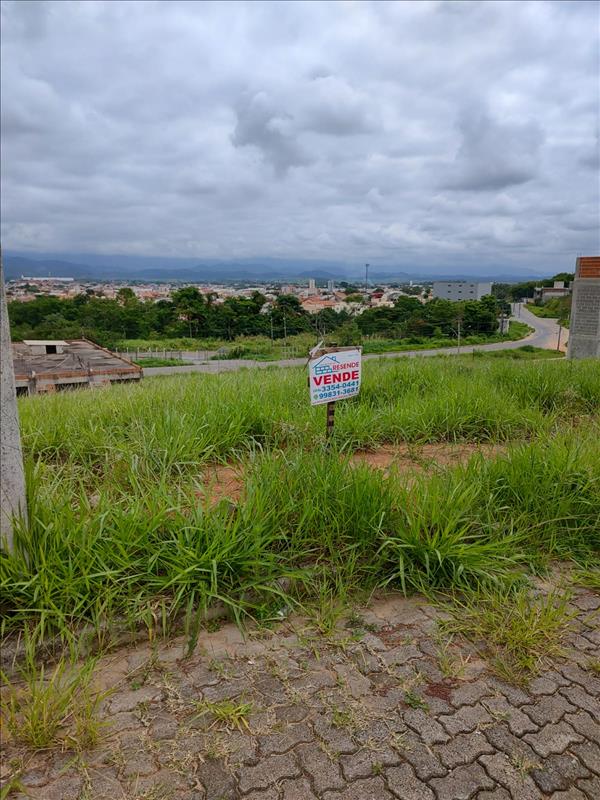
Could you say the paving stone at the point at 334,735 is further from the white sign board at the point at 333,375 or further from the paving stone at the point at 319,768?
the white sign board at the point at 333,375

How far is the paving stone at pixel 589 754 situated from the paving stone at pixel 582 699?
134 millimetres

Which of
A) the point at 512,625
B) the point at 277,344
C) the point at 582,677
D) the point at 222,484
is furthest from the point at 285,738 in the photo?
the point at 277,344

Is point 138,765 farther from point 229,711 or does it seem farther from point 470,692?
point 470,692

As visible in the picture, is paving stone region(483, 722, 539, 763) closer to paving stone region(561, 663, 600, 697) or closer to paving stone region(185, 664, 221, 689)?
paving stone region(561, 663, 600, 697)

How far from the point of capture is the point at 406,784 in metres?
1.37

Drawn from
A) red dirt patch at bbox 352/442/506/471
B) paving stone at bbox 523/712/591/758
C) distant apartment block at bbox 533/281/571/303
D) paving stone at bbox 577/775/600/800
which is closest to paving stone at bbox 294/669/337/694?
paving stone at bbox 523/712/591/758

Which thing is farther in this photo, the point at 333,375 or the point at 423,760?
the point at 333,375

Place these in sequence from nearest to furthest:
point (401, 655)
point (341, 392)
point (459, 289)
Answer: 1. point (401, 655)
2. point (341, 392)
3. point (459, 289)

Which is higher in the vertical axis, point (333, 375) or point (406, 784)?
point (333, 375)

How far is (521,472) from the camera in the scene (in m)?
2.93

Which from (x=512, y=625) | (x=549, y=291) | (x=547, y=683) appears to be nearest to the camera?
(x=547, y=683)

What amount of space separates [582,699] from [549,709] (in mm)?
155

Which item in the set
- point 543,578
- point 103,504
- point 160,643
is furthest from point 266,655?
point 543,578

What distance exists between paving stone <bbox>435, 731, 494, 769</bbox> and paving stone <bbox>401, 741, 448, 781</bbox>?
0.02 meters
